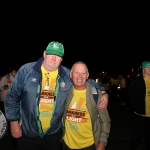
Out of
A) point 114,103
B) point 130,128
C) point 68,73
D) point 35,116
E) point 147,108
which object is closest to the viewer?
point 35,116

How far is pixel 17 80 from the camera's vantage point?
344 cm

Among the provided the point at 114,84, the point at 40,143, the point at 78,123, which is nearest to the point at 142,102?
the point at 78,123

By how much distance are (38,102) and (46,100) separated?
11cm

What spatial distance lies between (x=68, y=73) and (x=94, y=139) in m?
1.02

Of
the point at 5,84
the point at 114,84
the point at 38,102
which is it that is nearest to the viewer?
the point at 38,102

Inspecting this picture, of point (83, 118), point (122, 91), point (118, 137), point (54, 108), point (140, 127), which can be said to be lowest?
point (118, 137)

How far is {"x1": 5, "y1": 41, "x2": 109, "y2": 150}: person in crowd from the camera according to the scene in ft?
11.2

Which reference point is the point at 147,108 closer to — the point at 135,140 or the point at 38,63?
the point at 135,140

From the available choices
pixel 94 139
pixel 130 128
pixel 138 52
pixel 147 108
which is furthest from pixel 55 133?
pixel 138 52

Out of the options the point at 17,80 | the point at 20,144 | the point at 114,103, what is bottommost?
the point at 114,103

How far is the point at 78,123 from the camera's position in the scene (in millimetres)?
3441

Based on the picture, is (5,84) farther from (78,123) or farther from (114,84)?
(114,84)

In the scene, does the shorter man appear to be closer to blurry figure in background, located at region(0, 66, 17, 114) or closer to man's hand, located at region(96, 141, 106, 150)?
man's hand, located at region(96, 141, 106, 150)

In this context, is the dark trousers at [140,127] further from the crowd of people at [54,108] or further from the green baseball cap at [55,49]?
the green baseball cap at [55,49]
